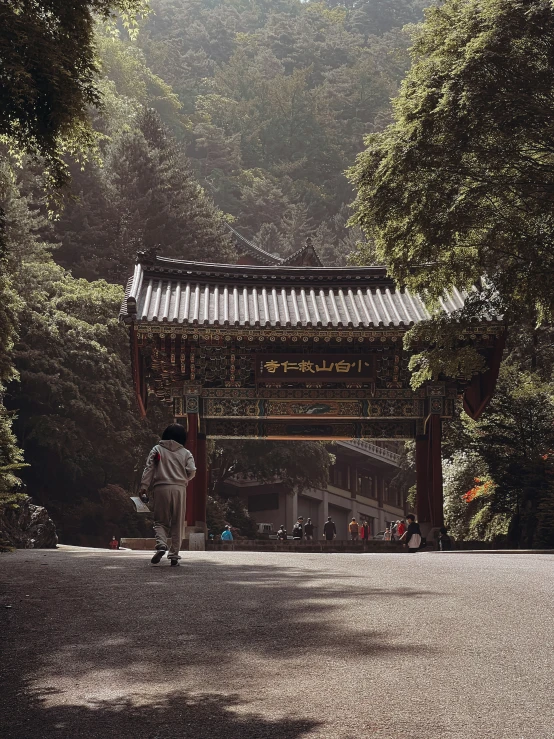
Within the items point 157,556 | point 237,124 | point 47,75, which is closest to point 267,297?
point 157,556

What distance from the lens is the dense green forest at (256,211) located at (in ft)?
40.2

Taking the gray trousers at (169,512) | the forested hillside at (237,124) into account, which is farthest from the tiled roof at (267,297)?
the forested hillside at (237,124)

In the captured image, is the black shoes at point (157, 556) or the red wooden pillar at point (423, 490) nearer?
the black shoes at point (157, 556)

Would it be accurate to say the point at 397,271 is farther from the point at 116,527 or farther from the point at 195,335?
the point at 116,527

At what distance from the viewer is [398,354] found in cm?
2205

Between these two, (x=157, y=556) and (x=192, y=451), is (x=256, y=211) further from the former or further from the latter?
(x=157, y=556)

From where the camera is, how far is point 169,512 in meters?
11.7

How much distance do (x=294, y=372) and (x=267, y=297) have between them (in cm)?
259

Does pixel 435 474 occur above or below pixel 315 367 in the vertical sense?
below

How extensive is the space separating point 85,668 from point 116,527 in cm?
3118

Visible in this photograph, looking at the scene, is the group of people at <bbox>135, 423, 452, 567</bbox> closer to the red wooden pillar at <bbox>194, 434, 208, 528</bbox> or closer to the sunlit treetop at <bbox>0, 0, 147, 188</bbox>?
the sunlit treetop at <bbox>0, 0, 147, 188</bbox>

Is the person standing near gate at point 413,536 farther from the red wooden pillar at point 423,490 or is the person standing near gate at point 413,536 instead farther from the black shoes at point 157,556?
the black shoes at point 157,556

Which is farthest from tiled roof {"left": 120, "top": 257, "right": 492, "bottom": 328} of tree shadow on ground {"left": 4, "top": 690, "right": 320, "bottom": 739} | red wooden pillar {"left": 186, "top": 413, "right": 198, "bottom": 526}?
tree shadow on ground {"left": 4, "top": 690, "right": 320, "bottom": 739}

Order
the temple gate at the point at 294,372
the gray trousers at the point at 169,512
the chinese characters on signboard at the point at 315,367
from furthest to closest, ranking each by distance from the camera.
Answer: the chinese characters on signboard at the point at 315,367 < the temple gate at the point at 294,372 < the gray trousers at the point at 169,512
